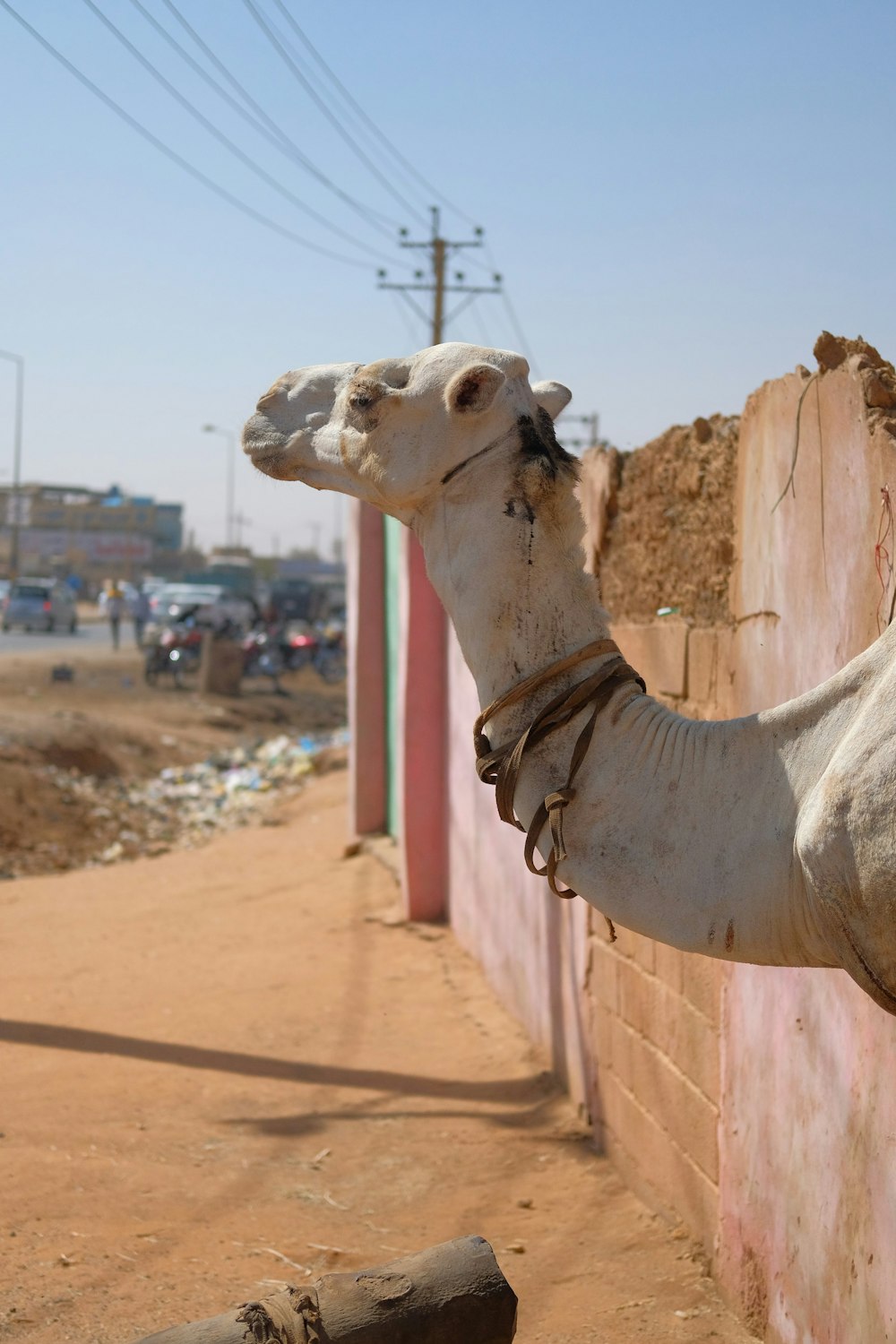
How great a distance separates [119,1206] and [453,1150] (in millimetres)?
1392

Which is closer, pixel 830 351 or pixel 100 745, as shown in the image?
pixel 830 351

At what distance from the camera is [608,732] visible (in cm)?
238

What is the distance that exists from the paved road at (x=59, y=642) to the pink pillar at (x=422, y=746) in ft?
66.9

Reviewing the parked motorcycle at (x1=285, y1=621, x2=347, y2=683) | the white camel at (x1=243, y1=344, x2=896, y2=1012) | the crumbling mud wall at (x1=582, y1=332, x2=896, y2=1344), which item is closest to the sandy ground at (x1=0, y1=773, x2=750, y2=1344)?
the crumbling mud wall at (x1=582, y1=332, x2=896, y2=1344)

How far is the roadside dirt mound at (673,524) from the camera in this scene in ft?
13.9

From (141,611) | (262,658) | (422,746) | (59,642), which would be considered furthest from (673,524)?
(141,611)

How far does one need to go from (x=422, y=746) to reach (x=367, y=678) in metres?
2.45

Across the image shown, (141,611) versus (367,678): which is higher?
(141,611)

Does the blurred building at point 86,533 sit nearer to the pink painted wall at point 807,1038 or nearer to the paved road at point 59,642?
the paved road at point 59,642

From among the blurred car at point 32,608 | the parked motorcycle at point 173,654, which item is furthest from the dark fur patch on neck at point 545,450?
the blurred car at point 32,608

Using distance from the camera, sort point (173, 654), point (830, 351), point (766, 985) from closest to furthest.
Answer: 1. point (830, 351)
2. point (766, 985)
3. point (173, 654)

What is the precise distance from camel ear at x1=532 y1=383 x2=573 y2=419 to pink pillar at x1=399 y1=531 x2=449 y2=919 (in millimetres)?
6244

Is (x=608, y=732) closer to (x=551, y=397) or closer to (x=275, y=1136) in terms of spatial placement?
(x=551, y=397)

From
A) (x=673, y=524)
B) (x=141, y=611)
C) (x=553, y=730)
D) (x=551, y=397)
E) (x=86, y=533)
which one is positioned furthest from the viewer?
(x=86, y=533)
